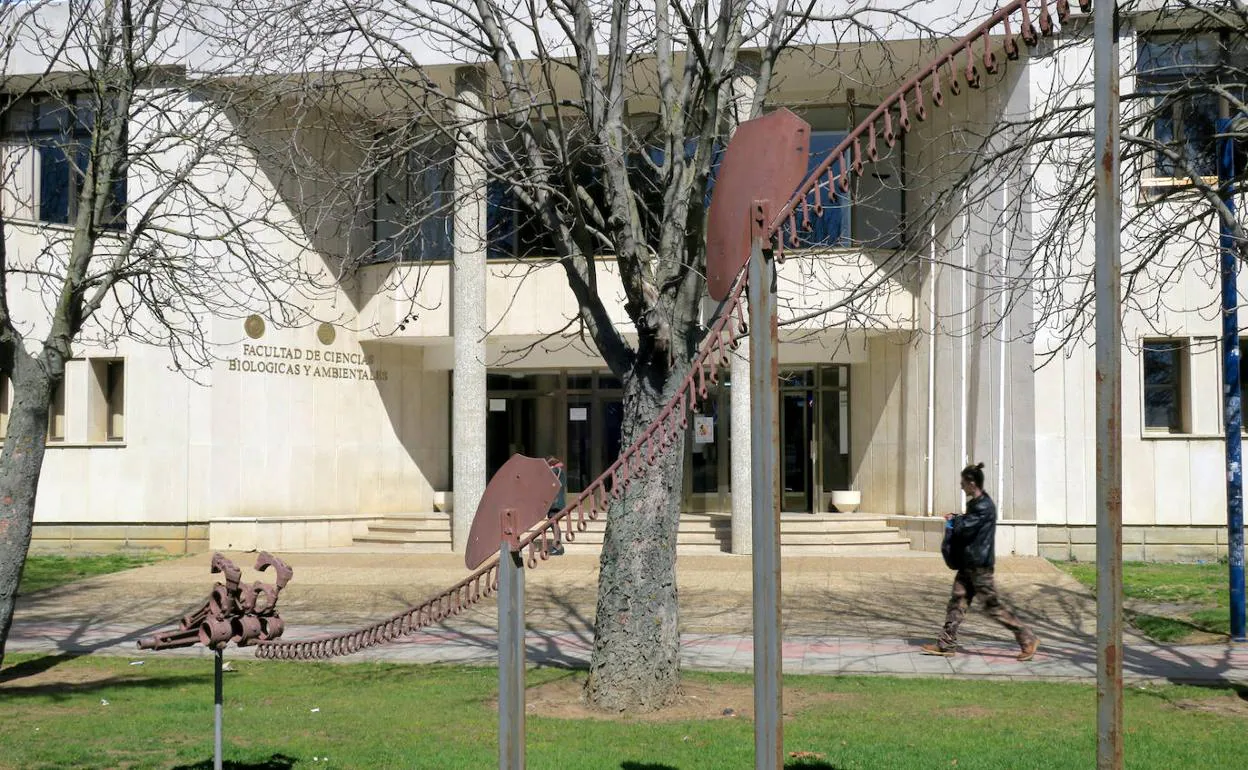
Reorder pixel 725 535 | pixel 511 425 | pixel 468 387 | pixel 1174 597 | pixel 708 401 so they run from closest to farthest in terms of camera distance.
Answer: pixel 1174 597, pixel 708 401, pixel 468 387, pixel 725 535, pixel 511 425

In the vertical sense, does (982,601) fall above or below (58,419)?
below

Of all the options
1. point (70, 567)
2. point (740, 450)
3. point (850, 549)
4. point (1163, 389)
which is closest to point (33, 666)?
point (70, 567)

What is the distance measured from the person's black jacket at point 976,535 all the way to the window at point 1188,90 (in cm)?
332

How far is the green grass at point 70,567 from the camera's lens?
63.3 ft

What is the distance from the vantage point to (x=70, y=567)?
69.2ft

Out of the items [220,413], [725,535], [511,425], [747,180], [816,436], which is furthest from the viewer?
[511,425]

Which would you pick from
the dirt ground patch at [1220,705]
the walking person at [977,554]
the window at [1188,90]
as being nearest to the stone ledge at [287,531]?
the walking person at [977,554]

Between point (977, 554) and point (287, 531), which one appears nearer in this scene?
point (977, 554)

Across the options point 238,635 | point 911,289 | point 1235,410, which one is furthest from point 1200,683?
point 911,289

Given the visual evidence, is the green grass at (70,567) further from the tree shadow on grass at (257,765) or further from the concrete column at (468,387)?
the tree shadow on grass at (257,765)

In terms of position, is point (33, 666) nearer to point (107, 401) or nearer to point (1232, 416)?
point (1232, 416)

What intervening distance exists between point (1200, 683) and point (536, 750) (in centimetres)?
567

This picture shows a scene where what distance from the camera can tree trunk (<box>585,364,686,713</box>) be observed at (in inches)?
382

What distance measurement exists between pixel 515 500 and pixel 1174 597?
13.3 m
